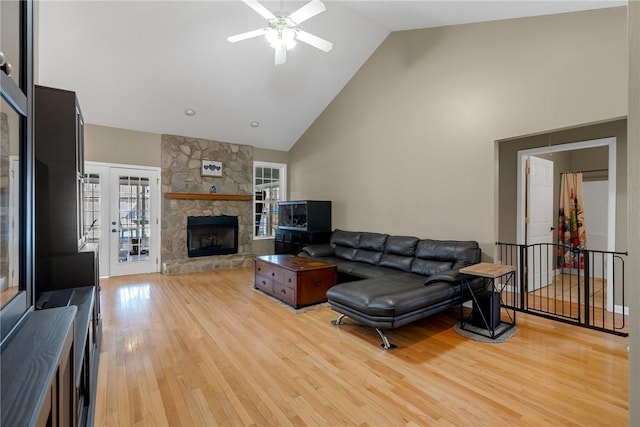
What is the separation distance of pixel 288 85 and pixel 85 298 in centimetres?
472

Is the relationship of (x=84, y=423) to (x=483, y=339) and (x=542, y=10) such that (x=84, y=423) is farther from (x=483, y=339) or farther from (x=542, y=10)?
(x=542, y=10)

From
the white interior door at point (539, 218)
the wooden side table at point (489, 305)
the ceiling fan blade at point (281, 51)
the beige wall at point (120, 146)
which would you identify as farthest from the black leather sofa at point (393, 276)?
the beige wall at point (120, 146)

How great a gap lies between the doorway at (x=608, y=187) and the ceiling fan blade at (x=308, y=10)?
3.54 meters

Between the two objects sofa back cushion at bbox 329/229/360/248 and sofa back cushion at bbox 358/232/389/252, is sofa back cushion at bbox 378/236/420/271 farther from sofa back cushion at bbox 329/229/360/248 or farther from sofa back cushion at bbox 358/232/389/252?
sofa back cushion at bbox 329/229/360/248

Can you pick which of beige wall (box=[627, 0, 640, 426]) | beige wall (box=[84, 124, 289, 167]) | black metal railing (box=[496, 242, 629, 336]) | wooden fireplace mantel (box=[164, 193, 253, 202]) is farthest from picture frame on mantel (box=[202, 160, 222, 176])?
beige wall (box=[627, 0, 640, 426])

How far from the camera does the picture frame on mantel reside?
655cm

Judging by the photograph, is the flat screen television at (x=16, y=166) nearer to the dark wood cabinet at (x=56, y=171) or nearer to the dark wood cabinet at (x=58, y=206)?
the dark wood cabinet at (x=58, y=206)

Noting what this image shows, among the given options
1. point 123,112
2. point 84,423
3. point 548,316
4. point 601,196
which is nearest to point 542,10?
point 548,316

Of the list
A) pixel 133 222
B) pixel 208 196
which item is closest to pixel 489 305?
pixel 208 196

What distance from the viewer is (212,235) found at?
6730 mm

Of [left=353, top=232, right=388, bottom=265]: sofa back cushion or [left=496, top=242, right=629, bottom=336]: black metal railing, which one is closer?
[left=496, top=242, right=629, bottom=336]: black metal railing

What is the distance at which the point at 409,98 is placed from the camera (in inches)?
184

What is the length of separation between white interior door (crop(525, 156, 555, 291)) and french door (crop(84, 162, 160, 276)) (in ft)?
21.8

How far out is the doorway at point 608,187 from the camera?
362cm
